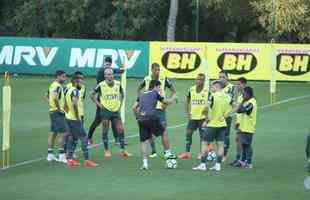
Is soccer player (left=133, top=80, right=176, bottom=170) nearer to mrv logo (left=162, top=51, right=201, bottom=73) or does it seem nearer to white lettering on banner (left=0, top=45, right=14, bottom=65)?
mrv logo (left=162, top=51, right=201, bottom=73)

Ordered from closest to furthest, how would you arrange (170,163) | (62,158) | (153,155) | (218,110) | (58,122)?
(218,110), (170,163), (62,158), (58,122), (153,155)

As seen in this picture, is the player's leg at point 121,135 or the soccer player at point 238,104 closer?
the soccer player at point 238,104

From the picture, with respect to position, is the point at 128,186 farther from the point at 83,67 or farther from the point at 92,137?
A: the point at 83,67

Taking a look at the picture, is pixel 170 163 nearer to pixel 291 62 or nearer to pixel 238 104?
pixel 238 104

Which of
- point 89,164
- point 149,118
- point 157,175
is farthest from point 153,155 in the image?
point 157,175

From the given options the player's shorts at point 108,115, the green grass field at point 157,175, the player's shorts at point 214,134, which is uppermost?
the player's shorts at point 108,115

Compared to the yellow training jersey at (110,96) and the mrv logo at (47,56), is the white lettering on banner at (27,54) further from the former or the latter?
the yellow training jersey at (110,96)

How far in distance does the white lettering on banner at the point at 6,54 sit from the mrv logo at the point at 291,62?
14012mm

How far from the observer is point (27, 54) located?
4731 cm

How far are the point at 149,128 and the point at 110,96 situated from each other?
9.10 feet

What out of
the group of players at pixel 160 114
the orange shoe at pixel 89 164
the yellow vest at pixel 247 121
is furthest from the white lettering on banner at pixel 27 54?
the yellow vest at pixel 247 121

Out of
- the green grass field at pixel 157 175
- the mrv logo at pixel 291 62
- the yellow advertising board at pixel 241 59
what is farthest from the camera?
the yellow advertising board at pixel 241 59

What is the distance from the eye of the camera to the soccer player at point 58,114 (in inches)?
793

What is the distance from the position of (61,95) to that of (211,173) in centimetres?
387
